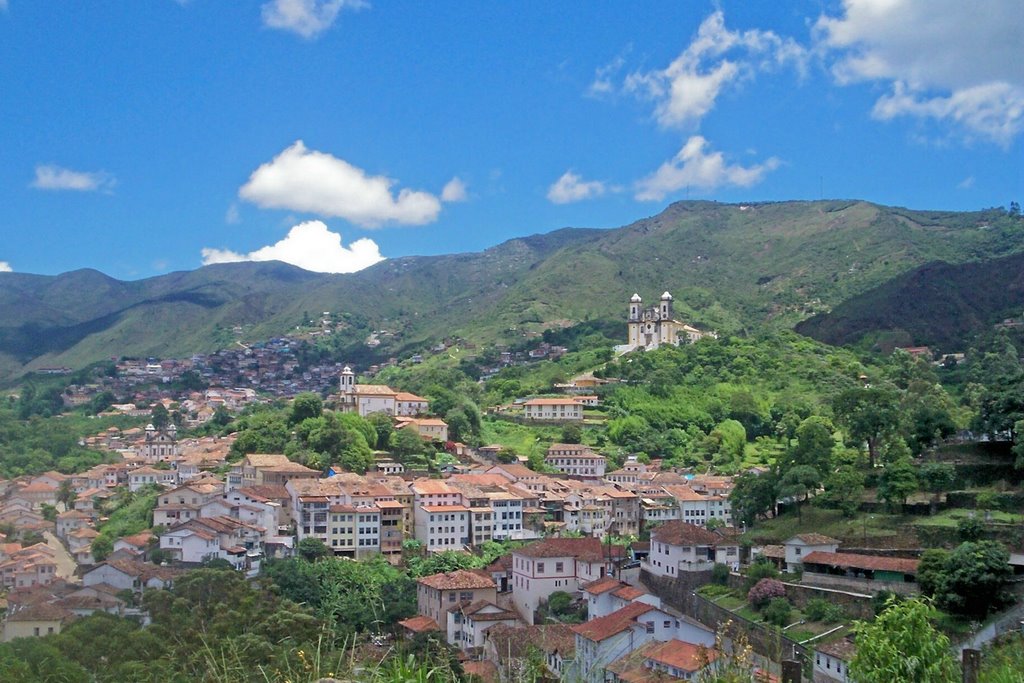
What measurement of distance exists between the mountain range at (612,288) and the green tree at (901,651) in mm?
49964

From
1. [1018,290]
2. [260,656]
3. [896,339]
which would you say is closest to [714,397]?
[896,339]

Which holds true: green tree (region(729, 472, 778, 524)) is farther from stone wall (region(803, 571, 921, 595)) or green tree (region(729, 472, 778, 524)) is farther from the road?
the road

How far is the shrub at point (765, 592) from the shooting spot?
63.3 ft

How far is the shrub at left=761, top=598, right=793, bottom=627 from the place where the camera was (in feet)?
59.7

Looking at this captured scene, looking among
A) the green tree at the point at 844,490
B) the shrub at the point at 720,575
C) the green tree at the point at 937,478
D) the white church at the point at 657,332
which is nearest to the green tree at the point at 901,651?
the green tree at the point at 937,478

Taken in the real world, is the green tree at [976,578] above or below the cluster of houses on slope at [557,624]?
above

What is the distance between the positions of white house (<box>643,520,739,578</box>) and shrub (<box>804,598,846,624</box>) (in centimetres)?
465

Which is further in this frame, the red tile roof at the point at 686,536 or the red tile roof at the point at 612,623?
the red tile roof at the point at 686,536

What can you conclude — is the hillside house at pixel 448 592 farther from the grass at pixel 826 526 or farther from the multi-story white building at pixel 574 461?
the multi-story white building at pixel 574 461

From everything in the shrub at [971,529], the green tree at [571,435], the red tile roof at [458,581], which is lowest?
the red tile roof at [458,581]

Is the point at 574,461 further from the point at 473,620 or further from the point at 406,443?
the point at 473,620

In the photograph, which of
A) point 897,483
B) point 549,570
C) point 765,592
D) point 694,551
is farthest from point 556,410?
point 765,592

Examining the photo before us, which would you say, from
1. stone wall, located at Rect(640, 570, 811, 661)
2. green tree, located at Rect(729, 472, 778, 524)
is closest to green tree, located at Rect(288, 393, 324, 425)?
stone wall, located at Rect(640, 570, 811, 661)

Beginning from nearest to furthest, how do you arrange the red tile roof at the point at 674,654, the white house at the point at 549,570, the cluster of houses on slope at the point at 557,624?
1. the red tile roof at the point at 674,654
2. the cluster of houses on slope at the point at 557,624
3. the white house at the point at 549,570
